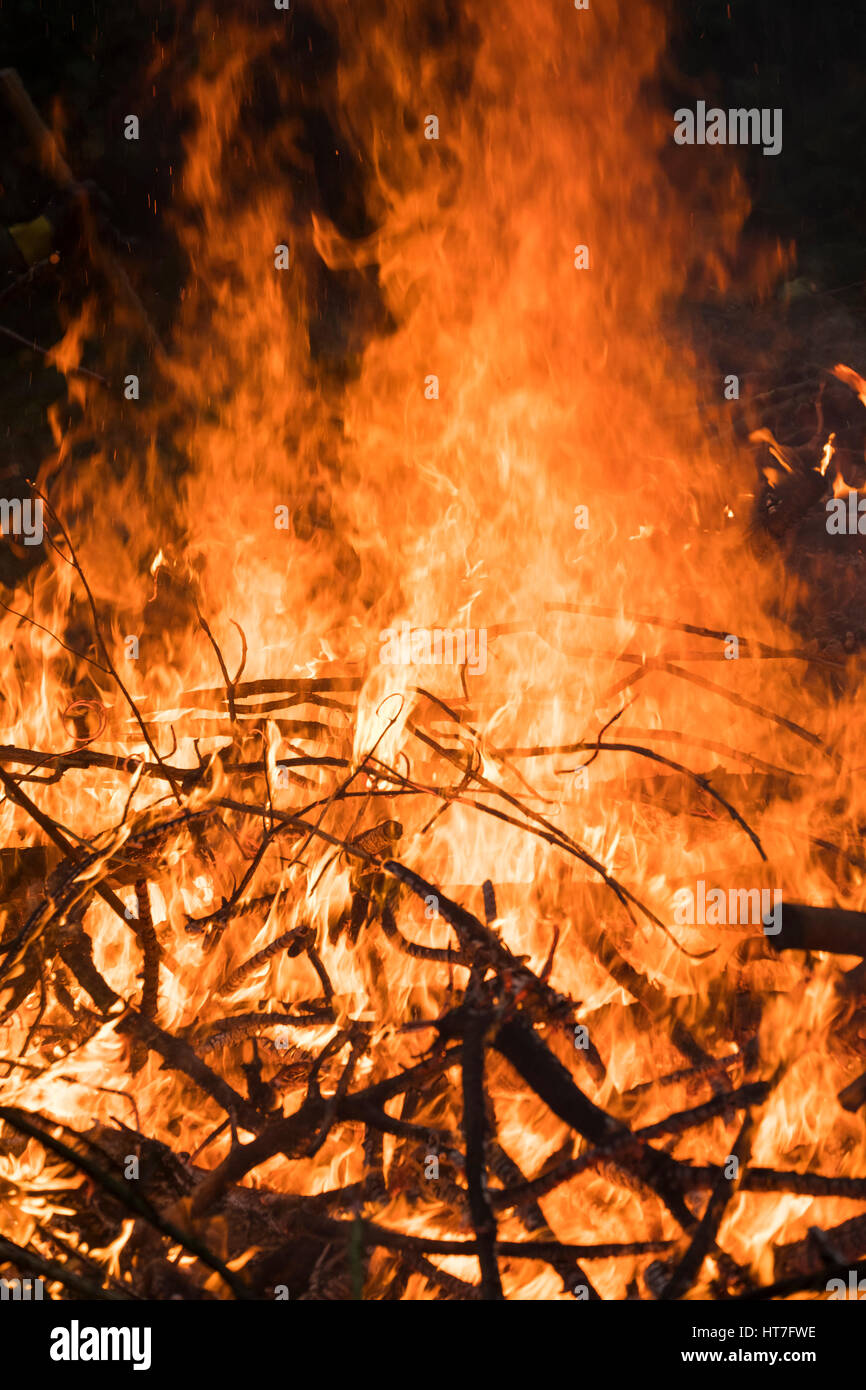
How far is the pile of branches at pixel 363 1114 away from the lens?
201cm

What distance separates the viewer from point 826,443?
374 cm

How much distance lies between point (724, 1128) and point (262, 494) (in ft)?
9.38

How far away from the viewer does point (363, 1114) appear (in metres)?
2.14

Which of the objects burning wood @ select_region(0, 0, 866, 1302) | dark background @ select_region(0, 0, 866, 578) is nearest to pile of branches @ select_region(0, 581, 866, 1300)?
burning wood @ select_region(0, 0, 866, 1302)

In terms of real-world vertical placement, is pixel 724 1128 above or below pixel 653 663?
below

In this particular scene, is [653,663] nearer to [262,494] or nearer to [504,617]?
[504,617]

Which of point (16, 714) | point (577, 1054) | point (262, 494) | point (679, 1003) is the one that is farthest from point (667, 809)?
point (16, 714)

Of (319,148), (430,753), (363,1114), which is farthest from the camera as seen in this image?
(319,148)

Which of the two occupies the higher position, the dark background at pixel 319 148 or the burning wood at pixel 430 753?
the dark background at pixel 319 148

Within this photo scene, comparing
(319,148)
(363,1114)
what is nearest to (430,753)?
(363,1114)

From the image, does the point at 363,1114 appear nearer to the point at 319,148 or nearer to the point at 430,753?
the point at 430,753

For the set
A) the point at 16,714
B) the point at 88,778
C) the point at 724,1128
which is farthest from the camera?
the point at 16,714

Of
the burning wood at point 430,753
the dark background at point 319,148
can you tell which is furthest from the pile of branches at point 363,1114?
the dark background at point 319,148

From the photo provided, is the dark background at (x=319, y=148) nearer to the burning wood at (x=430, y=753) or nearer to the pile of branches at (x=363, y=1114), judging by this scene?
the burning wood at (x=430, y=753)
